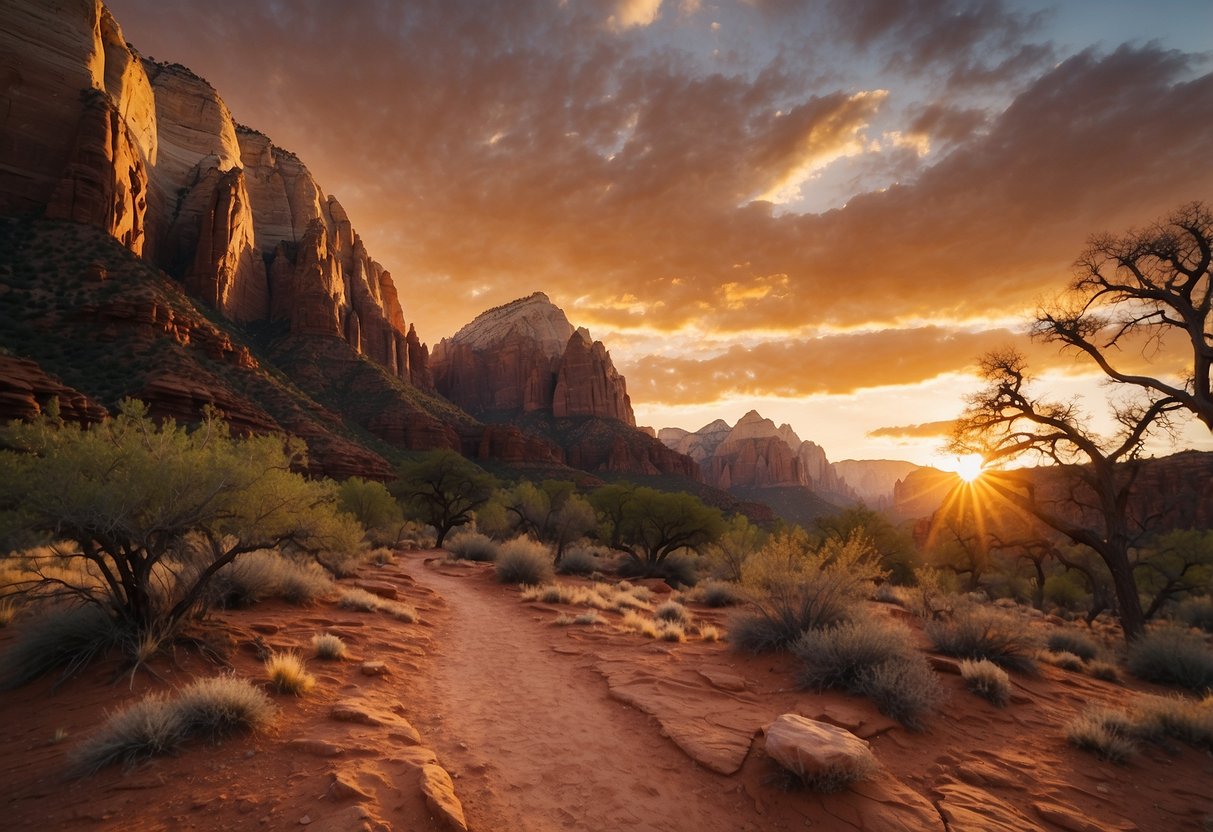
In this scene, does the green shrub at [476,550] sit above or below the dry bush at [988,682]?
below

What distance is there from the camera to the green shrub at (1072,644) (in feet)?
38.0

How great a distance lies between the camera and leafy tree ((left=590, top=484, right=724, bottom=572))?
3025 centimetres

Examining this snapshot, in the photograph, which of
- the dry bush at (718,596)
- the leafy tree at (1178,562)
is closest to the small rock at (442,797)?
the dry bush at (718,596)

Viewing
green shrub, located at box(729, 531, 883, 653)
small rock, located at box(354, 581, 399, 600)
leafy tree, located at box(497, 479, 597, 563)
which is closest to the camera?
green shrub, located at box(729, 531, 883, 653)

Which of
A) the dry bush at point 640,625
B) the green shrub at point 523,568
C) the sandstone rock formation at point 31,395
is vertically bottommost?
the green shrub at point 523,568

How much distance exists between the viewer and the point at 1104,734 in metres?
6.14

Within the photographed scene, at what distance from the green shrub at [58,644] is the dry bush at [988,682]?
41.5 feet

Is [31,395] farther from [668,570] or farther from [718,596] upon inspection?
[718,596]

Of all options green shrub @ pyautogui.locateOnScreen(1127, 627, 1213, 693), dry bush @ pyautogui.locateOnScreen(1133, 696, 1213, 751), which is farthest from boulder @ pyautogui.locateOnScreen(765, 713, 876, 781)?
green shrub @ pyautogui.locateOnScreen(1127, 627, 1213, 693)

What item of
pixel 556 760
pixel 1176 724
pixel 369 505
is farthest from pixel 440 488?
pixel 1176 724

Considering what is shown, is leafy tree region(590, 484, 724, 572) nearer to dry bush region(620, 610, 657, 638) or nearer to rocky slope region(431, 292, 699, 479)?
dry bush region(620, 610, 657, 638)

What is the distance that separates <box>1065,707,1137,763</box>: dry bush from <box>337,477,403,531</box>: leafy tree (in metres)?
31.6

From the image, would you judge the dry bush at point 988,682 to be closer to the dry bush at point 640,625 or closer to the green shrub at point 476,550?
the dry bush at point 640,625

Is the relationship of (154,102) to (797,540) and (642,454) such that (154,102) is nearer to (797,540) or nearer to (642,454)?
(642,454)
